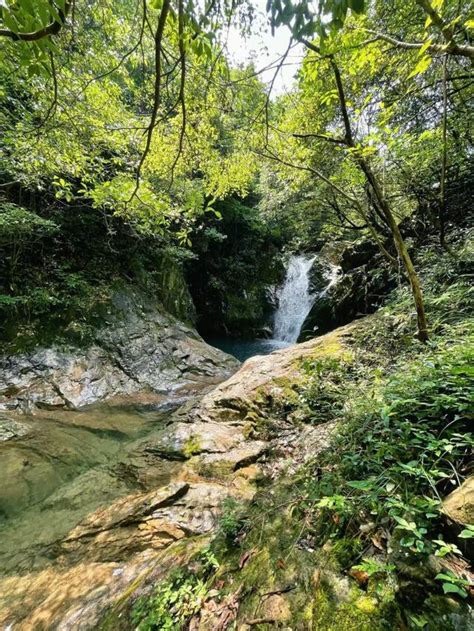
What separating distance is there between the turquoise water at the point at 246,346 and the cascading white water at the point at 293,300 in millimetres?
629

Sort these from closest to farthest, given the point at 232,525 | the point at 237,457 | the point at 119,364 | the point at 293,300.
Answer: the point at 232,525, the point at 237,457, the point at 119,364, the point at 293,300

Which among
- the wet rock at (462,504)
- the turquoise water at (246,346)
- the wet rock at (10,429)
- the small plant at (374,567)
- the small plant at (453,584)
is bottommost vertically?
the turquoise water at (246,346)

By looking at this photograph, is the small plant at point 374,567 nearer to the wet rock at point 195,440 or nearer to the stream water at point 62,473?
the wet rock at point 195,440

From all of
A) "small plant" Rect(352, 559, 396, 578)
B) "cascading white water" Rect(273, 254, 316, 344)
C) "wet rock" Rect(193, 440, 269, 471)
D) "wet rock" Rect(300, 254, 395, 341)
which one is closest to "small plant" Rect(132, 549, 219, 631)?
"small plant" Rect(352, 559, 396, 578)

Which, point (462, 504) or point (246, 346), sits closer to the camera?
point (462, 504)

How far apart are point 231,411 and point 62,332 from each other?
4553 millimetres

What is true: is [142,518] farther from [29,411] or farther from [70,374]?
[70,374]

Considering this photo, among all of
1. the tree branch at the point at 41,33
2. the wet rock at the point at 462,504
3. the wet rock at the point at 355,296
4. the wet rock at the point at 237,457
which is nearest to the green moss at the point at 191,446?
the wet rock at the point at 237,457

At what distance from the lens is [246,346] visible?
12484 millimetres

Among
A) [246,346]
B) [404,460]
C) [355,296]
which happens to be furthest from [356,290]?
[246,346]

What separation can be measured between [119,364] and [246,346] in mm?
6323

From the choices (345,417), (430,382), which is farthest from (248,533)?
(430,382)

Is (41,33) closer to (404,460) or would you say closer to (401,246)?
(404,460)

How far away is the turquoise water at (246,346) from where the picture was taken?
37.4 feet
